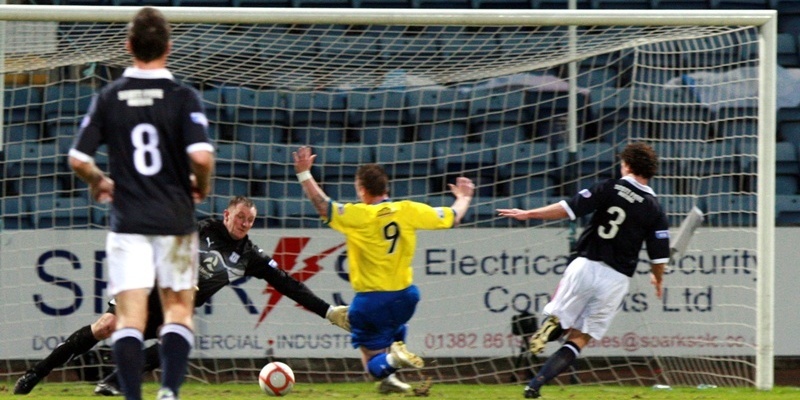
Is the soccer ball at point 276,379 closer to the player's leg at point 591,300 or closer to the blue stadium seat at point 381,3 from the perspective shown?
the player's leg at point 591,300

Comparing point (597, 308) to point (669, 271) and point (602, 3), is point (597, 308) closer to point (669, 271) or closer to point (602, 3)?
point (669, 271)

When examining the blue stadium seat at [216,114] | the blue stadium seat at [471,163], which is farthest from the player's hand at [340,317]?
the blue stadium seat at [216,114]

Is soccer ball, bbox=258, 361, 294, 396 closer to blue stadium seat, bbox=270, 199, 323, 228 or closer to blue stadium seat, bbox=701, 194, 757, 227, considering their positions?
blue stadium seat, bbox=270, 199, 323, 228

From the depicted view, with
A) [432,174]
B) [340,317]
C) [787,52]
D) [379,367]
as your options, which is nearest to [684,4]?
[787,52]

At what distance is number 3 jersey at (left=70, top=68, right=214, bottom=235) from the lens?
4461 mm

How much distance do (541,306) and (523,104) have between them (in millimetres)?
1626

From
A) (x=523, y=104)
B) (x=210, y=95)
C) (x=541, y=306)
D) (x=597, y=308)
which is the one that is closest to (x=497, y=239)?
(x=541, y=306)

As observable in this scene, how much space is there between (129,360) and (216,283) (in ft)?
9.15

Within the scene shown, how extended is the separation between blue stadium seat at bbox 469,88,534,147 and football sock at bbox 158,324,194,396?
198 inches

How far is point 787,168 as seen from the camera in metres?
9.78

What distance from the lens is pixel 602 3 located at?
1027 centimetres

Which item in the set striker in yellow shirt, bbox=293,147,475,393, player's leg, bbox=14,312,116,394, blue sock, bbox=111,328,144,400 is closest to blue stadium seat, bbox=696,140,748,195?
striker in yellow shirt, bbox=293,147,475,393

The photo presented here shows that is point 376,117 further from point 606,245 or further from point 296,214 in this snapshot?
point 606,245

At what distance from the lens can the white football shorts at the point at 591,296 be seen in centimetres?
695
